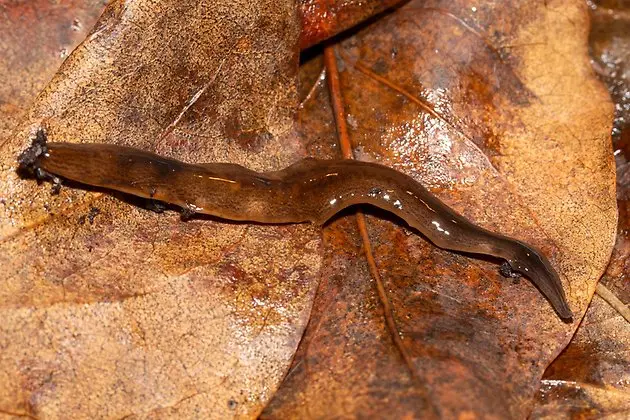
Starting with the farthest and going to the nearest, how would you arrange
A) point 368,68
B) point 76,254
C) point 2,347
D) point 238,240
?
point 368,68, point 238,240, point 76,254, point 2,347

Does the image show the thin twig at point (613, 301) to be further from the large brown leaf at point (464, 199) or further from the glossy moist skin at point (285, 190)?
the glossy moist skin at point (285, 190)

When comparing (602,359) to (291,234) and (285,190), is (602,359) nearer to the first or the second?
(291,234)

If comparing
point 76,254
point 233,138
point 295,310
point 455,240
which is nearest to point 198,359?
point 295,310

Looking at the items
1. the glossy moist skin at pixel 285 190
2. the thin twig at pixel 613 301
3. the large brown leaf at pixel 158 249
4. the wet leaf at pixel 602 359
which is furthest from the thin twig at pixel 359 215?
the thin twig at pixel 613 301

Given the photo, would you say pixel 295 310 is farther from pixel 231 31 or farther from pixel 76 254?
pixel 231 31

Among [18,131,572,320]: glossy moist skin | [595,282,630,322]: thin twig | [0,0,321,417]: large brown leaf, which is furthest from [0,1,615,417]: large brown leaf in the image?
[595,282,630,322]: thin twig

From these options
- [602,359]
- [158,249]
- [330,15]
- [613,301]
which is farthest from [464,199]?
[158,249]
